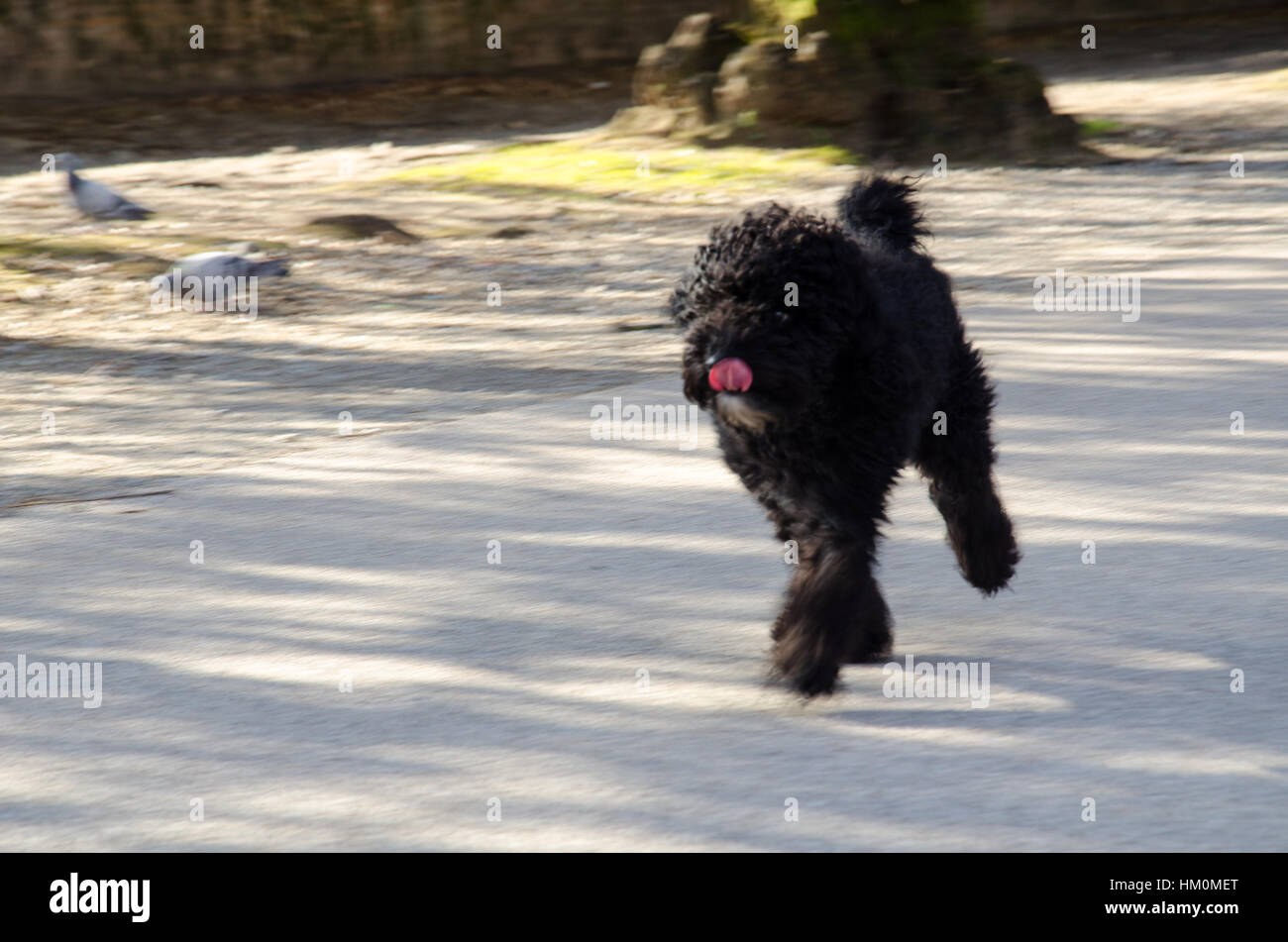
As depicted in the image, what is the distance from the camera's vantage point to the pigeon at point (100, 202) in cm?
1184

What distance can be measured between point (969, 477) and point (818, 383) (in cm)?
97

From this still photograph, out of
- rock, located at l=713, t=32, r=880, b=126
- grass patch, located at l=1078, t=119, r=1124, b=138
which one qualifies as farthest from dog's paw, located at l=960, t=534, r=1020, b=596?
grass patch, located at l=1078, t=119, r=1124, b=138

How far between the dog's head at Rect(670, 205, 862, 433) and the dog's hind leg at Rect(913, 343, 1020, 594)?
0.83 metres

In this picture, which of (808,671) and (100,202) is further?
(100,202)

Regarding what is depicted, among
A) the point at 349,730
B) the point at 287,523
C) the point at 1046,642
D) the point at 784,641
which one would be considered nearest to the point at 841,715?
the point at 784,641

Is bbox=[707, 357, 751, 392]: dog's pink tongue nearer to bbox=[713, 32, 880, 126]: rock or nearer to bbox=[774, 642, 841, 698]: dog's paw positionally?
bbox=[774, 642, 841, 698]: dog's paw

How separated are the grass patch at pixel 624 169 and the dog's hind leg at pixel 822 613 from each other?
8.40 meters

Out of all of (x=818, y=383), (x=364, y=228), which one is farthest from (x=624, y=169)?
(x=818, y=383)

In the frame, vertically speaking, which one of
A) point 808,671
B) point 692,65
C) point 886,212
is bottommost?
point 808,671

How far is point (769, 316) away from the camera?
3.88 meters

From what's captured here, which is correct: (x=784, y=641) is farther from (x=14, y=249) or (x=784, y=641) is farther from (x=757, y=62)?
(x=757, y=62)

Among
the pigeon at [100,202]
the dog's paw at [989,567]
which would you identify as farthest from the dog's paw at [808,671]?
the pigeon at [100,202]

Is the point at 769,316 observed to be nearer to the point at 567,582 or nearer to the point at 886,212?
the point at 886,212

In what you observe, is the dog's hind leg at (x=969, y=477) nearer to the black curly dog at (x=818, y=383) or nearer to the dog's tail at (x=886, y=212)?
the black curly dog at (x=818, y=383)
